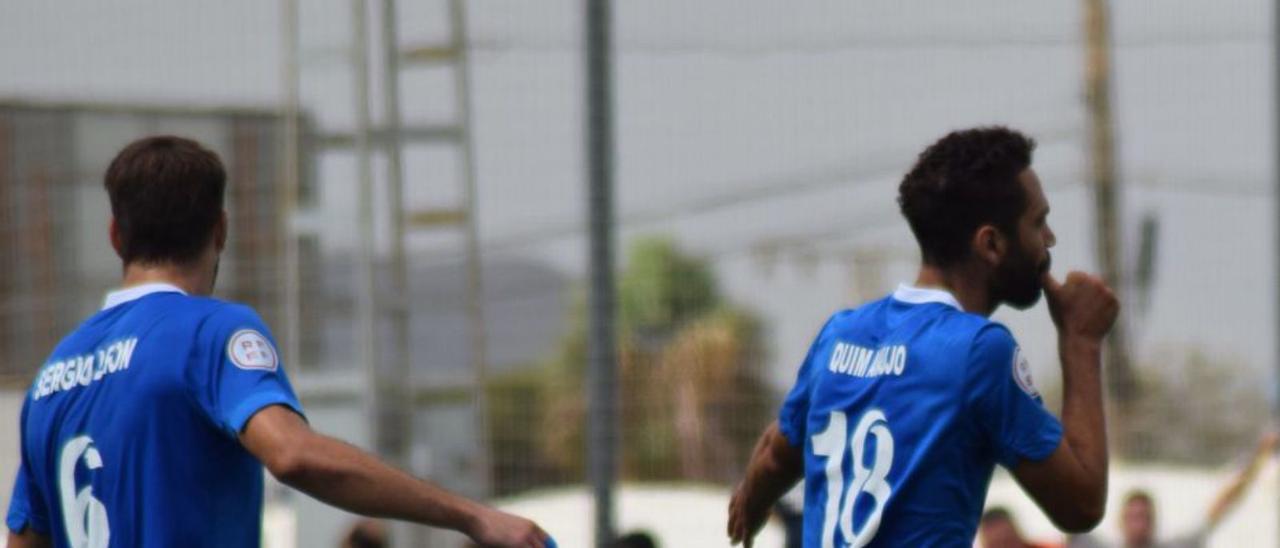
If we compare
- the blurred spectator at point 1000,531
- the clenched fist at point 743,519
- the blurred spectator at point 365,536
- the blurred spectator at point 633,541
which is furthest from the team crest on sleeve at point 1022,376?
the blurred spectator at point 1000,531

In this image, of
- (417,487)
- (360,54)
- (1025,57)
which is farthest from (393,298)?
(417,487)

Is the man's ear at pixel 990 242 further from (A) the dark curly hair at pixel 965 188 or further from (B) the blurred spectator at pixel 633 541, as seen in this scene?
(B) the blurred spectator at pixel 633 541

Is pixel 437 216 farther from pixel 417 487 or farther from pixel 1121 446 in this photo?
pixel 417 487

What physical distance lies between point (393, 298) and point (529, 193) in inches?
43.6

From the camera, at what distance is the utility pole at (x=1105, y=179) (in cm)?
950

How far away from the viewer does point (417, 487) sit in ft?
11.4

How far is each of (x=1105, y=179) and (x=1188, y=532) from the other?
2021 mm

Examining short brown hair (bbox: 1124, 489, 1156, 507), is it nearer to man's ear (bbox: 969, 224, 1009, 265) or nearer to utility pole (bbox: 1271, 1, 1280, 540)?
utility pole (bbox: 1271, 1, 1280, 540)

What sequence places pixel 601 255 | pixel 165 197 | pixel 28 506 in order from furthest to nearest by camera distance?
pixel 601 255 < pixel 28 506 < pixel 165 197

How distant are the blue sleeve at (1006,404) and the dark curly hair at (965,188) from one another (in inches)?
9.1

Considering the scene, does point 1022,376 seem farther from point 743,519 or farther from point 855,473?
point 743,519

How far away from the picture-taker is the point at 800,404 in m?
4.50

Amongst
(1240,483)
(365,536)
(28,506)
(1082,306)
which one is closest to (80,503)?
(28,506)

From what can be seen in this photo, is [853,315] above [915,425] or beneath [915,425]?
above
